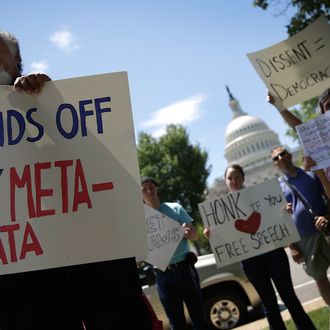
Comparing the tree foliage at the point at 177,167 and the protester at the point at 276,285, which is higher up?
the tree foliage at the point at 177,167

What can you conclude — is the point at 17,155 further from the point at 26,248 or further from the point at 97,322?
the point at 97,322

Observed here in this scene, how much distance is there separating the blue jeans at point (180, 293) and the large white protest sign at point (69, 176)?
214 cm

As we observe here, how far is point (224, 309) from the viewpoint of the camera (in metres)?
6.36

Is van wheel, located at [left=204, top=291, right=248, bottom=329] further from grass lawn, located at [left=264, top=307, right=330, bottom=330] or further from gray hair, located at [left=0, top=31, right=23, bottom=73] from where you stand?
gray hair, located at [left=0, top=31, right=23, bottom=73]

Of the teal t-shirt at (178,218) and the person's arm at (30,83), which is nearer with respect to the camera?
the person's arm at (30,83)

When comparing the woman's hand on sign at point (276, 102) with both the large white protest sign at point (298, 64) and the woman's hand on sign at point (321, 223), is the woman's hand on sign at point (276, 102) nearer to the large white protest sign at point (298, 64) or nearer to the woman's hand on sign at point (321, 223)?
the large white protest sign at point (298, 64)

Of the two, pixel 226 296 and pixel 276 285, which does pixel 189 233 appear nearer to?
pixel 276 285

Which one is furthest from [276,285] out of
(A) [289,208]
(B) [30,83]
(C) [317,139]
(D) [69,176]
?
(B) [30,83]

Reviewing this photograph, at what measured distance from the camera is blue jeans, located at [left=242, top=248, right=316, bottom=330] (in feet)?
11.6

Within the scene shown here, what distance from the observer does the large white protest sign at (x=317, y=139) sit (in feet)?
9.49

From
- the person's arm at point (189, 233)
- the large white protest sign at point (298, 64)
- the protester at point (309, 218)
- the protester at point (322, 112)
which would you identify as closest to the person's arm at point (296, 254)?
the protester at point (309, 218)

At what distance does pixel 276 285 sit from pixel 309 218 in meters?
0.73

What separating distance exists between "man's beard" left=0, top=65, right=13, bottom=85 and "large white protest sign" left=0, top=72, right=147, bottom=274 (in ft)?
0.29

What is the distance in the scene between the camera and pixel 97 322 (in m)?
1.62
